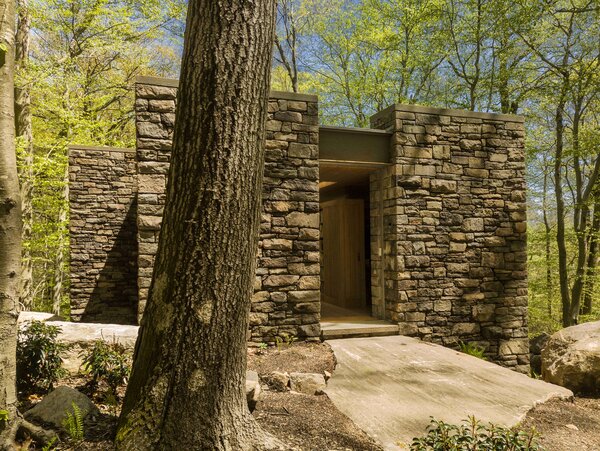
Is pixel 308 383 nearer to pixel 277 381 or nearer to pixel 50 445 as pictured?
pixel 277 381

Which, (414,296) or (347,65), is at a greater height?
(347,65)

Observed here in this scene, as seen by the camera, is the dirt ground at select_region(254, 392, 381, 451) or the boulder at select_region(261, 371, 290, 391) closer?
the dirt ground at select_region(254, 392, 381, 451)

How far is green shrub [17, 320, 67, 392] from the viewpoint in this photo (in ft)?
10.7

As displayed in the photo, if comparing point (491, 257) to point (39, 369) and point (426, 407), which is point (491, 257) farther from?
point (39, 369)

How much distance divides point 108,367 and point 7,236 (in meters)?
1.52

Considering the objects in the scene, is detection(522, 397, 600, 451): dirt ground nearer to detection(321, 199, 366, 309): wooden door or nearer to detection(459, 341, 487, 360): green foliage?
detection(459, 341, 487, 360): green foliage

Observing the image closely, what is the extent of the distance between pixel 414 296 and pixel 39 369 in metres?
4.82

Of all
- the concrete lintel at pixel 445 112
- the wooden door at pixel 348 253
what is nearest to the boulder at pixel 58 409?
the concrete lintel at pixel 445 112

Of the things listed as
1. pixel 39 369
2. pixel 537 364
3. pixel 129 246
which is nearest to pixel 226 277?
pixel 39 369

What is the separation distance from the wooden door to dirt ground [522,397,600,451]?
15.6 ft

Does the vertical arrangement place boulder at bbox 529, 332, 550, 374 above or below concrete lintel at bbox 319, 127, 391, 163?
below

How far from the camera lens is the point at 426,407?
12.0ft

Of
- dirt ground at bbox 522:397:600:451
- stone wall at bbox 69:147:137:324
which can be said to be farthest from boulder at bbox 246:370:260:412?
stone wall at bbox 69:147:137:324

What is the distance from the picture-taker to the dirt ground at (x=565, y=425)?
3.22 meters
